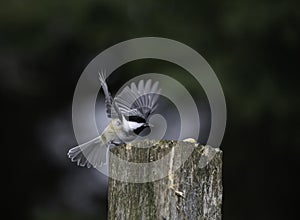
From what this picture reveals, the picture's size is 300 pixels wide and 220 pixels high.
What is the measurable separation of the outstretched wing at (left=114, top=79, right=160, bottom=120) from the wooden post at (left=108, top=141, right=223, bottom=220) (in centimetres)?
134

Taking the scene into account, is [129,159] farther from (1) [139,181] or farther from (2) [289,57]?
(2) [289,57]

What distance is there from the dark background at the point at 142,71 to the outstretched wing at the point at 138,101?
237 centimetres

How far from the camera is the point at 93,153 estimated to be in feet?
15.0

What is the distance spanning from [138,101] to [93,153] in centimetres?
76

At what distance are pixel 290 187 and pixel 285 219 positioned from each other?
1.19 ft

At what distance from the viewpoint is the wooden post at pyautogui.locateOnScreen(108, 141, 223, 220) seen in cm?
249

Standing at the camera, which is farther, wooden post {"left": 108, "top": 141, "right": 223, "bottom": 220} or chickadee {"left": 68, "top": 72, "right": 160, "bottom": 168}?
chickadee {"left": 68, "top": 72, "right": 160, "bottom": 168}

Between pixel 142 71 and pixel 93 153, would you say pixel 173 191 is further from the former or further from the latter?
pixel 142 71

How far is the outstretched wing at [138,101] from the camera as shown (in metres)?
3.96

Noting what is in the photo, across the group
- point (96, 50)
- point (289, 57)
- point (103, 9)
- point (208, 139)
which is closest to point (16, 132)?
point (96, 50)

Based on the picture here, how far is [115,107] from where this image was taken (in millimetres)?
3924

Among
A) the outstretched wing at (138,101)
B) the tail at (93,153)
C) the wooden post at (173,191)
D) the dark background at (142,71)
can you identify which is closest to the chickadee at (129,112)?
the outstretched wing at (138,101)

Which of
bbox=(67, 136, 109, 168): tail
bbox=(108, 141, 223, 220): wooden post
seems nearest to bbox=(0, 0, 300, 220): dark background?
bbox=(67, 136, 109, 168): tail

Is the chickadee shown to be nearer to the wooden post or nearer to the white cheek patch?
the white cheek patch
